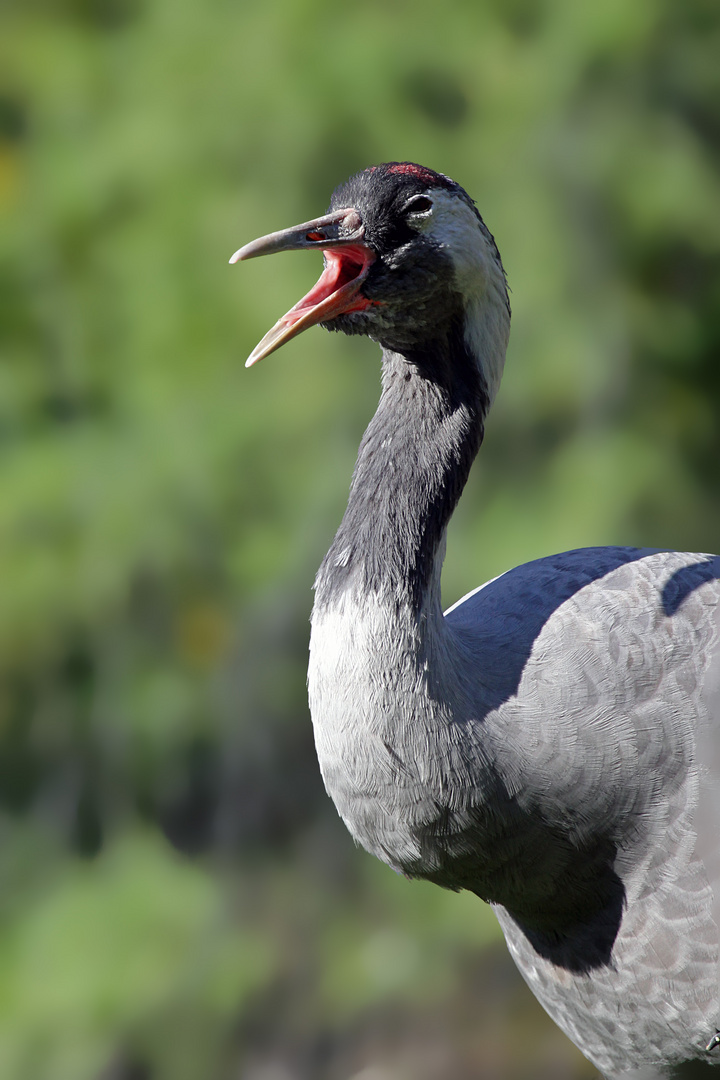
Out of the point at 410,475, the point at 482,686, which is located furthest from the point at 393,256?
the point at 482,686

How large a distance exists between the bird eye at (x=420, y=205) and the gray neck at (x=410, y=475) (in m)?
0.23

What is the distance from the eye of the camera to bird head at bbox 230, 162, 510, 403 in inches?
78.6

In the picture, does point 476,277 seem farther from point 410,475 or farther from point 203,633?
point 203,633

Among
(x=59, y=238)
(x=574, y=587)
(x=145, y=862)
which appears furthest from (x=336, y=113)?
(x=145, y=862)

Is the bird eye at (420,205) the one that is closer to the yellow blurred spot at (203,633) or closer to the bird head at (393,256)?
the bird head at (393,256)

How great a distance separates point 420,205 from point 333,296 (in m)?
0.24

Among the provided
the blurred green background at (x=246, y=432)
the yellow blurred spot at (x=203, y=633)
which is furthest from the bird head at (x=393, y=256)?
the yellow blurred spot at (x=203, y=633)

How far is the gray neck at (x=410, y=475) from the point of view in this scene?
2.05 metres

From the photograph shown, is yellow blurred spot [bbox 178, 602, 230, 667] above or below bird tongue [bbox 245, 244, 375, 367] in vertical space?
below

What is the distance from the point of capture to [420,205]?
6.70 ft

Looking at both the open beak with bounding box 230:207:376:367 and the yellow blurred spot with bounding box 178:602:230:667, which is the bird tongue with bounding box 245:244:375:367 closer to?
the open beak with bounding box 230:207:376:367

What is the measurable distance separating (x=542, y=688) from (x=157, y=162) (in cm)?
311

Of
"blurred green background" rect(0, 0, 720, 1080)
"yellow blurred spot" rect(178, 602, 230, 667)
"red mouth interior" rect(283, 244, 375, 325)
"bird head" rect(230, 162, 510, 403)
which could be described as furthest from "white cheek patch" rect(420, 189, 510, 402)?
"yellow blurred spot" rect(178, 602, 230, 667)

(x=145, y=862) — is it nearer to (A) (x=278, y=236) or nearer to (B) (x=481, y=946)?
(B) (x=481, y=946)
